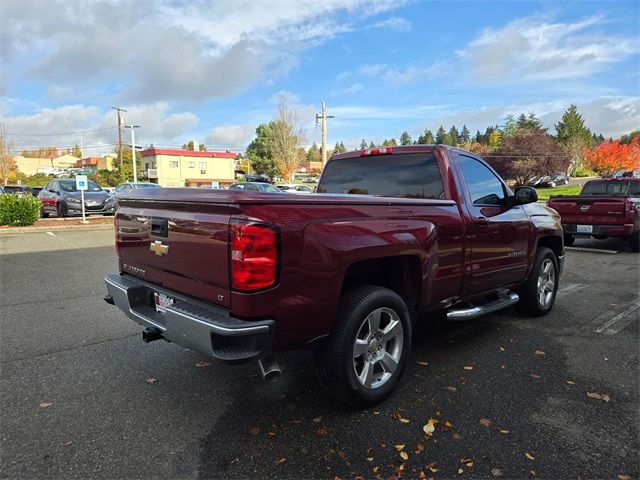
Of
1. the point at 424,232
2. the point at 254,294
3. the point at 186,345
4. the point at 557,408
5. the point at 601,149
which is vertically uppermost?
the point at 601,149

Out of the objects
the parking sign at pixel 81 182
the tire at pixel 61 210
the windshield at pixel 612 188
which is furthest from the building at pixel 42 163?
the windshield at pixel 612 188

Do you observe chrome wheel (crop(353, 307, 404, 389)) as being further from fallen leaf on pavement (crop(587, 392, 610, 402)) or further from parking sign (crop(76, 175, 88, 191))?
parking sign (crop(76, 175, 88, 191))

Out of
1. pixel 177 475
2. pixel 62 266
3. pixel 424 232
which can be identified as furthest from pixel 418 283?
pixel 62 266

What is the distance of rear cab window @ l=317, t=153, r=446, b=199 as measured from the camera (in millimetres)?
4102

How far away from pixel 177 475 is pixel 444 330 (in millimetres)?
3331

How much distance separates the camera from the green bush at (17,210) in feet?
46.0

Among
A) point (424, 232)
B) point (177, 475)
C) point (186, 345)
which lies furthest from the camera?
point (424, 232)

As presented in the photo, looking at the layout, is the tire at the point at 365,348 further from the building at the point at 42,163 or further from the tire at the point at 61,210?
the building at the point at 42,163

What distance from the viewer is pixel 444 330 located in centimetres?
492

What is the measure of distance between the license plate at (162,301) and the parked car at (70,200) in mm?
16409

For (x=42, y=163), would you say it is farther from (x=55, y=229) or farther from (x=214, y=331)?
(x=214, y=331)

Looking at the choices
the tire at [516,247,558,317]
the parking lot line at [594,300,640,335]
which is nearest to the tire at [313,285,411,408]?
the tire at [516,247,558,317]

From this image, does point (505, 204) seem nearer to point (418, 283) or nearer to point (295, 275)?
point (418, 283)

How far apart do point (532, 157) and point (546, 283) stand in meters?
36.0
